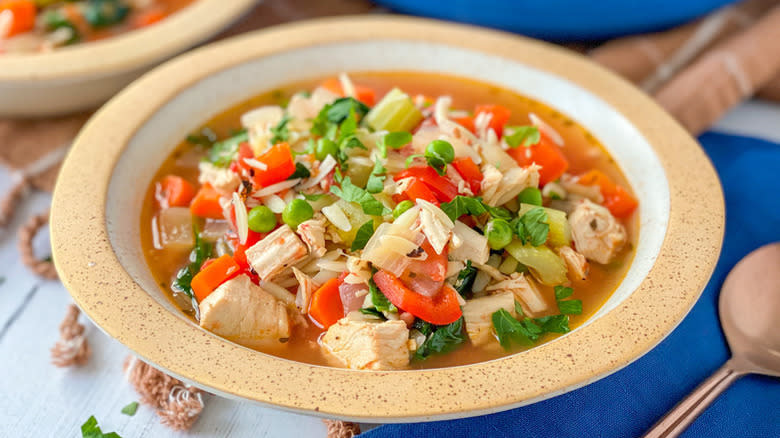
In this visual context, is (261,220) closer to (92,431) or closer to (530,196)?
(92,431)

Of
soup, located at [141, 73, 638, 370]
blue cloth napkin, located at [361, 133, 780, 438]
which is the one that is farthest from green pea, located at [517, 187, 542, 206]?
blue cloth napkin, located at [361, 133, 780, 438]

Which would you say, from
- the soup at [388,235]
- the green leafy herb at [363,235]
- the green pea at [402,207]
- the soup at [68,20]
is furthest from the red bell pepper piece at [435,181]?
the soup at [68,20]

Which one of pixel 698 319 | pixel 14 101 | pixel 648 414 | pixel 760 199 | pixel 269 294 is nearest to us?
pixel 648 414

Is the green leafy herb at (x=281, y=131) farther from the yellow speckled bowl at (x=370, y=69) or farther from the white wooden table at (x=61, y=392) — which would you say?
the white wooden table at (x=61, y=392)

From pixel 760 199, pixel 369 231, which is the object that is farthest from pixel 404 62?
pixel 760 199

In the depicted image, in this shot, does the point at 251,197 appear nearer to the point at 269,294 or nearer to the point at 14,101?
the point at 269,294

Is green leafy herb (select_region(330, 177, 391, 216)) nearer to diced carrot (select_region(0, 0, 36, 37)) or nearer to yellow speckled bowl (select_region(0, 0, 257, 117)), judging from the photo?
yellow speckled bowl (select_region(0, 0, 257, 117))
